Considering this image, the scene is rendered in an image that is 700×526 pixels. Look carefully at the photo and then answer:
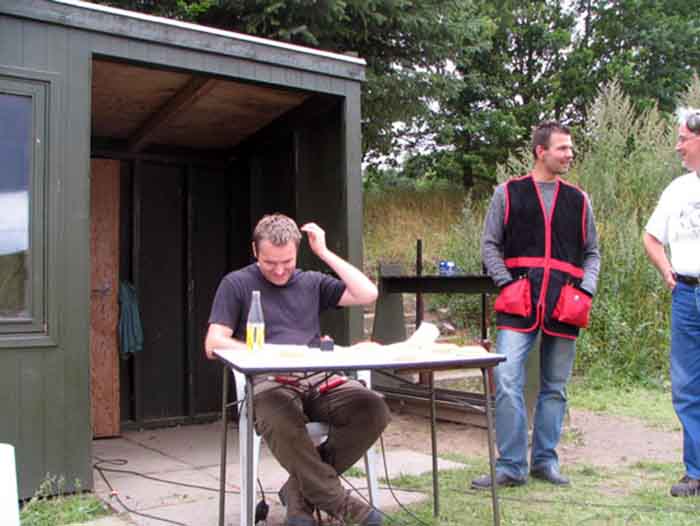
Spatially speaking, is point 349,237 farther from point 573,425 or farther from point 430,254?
point 430,254

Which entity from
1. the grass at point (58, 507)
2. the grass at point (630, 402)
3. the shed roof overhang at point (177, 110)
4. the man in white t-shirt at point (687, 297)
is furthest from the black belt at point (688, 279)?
the grass at point (58, 507)

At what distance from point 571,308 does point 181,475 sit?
7.37 ft

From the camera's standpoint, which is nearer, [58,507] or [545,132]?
[58,507]

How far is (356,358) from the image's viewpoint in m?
2.54

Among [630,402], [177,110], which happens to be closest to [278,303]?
[177,110]

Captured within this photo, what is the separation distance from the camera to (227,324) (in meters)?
3.00

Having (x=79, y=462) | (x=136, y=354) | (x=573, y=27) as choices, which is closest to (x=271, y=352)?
(x=79, y=462)

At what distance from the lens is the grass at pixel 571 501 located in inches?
121

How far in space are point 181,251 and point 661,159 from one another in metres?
5.16

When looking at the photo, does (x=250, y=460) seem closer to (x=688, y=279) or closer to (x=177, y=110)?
(x=688, y=279)

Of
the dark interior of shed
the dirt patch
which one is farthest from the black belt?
the dark interior of shed

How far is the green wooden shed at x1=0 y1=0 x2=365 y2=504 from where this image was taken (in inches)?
137

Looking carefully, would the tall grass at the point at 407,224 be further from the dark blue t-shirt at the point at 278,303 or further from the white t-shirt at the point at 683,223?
the dark blue t-shirt at the point at 278,303

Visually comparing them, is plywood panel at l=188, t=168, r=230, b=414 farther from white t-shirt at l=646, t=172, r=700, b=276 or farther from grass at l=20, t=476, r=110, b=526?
white t-shirt at l=646, t=172, r=700, b=276
